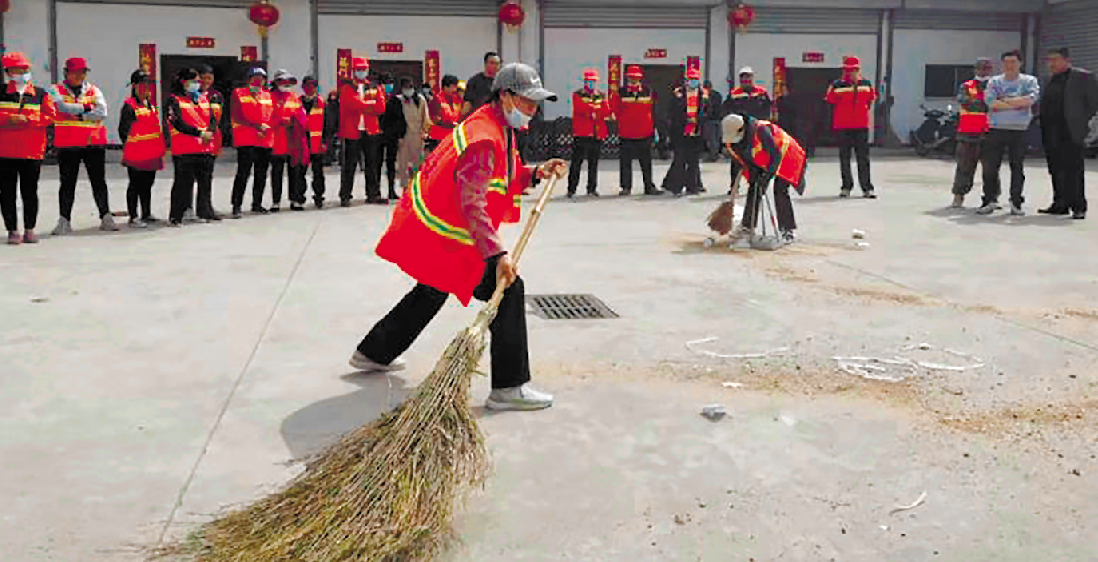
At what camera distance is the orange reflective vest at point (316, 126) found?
13.3m

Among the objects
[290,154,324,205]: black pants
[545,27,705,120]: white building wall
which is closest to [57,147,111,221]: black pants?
[290,154,324,205]: black pants

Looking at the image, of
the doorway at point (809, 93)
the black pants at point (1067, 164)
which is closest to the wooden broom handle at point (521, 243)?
the black pants at point (1067, 164)

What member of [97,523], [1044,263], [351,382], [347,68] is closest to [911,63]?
[347,68]

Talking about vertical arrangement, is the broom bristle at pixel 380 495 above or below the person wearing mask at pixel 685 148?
below

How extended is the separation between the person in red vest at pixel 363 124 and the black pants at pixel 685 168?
3.80 metres

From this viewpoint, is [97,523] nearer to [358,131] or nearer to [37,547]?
[37,547]

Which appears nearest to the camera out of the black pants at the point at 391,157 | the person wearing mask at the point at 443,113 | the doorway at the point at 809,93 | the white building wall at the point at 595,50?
the person wearing mask at the point at 443,113

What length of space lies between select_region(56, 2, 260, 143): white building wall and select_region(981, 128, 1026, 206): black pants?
15767mm

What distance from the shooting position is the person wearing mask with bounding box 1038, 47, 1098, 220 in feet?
39.3

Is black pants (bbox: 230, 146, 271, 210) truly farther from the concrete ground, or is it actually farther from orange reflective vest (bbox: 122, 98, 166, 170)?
the concrete ground

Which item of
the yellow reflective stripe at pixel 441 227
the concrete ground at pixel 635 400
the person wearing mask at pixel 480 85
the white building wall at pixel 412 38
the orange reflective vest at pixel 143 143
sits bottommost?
the concrete ground at pixel 635 400

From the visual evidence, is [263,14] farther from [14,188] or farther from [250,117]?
[14,188]

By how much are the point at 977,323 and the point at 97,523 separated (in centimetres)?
513

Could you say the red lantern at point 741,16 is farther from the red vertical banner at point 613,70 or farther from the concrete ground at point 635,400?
the concrete ground at point 635,400
